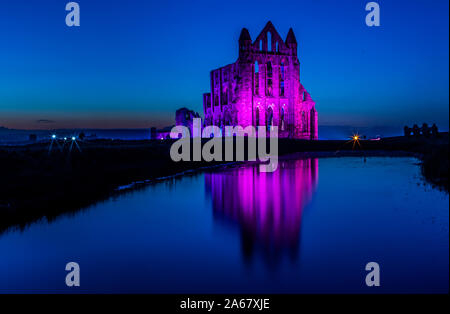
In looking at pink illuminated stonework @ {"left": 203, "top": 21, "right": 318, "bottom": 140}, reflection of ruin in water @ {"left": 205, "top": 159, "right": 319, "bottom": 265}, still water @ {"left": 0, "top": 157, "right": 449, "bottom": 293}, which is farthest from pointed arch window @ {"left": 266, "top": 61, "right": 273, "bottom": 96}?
still water @ {"left": 0, "top": 157, "right": 449, "bottom": 293}

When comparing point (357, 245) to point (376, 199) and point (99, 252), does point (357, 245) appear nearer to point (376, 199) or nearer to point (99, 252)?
point (99, 252)

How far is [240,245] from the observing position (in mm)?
13641

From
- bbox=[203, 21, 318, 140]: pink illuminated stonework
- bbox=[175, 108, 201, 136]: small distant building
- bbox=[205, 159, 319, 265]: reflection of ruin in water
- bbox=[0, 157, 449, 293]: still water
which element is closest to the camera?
bbox=[0, 157, 449, 293]: still water

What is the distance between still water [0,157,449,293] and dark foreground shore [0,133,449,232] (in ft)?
4.60

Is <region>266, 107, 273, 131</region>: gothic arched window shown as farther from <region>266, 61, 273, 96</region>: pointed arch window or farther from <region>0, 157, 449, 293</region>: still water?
<region>0, 157, 449, 293</region>: still water

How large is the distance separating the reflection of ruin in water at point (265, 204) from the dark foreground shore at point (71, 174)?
19.2 feet

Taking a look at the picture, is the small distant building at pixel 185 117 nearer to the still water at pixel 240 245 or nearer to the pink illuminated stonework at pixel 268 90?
the pink illuminated stonework at pixel 268 90

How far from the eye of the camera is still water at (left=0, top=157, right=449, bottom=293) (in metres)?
10.2

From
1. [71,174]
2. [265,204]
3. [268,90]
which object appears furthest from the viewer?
[268,90]

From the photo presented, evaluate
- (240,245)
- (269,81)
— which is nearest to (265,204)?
(240,245)

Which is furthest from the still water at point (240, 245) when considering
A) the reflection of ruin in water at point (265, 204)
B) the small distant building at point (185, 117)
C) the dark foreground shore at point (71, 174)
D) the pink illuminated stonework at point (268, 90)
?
the small distant building at point (185, 117)

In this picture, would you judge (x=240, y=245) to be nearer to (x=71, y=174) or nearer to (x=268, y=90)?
(x=71, y=174)

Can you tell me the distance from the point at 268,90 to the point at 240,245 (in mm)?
62434
